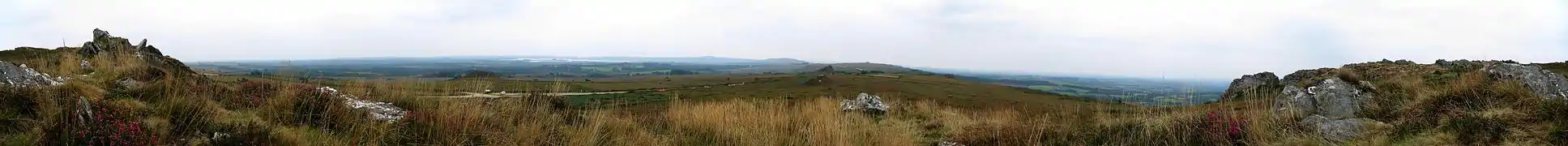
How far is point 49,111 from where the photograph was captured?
11.9 feet

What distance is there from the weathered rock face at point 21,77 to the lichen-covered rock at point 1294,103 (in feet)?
30.6

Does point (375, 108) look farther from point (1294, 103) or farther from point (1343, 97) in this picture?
point (1343, 97)

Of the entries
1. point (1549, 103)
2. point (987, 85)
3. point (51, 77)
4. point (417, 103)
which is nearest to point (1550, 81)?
point (1549, 103)

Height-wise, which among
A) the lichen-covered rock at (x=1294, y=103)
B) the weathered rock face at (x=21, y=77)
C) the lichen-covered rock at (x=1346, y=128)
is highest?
the weathered rock face at (x=21, y=77)

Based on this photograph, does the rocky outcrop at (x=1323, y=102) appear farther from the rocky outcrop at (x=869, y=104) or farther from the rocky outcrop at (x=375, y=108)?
the rocky outcrop at (x=375, y=108)

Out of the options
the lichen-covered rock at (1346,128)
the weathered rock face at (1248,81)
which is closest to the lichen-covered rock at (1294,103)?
the lichen-covered rock at (1346,128)

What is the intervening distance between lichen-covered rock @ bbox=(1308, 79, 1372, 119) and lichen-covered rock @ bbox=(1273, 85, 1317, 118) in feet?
0.19

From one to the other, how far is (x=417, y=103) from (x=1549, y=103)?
8.67m

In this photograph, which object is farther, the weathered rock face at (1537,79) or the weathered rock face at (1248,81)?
the weathered rock face at (1248,81)

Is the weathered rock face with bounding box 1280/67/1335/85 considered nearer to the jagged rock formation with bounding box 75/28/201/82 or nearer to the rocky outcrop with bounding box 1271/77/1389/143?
the rocky outcrop with bounding box 1271/77/1389/143

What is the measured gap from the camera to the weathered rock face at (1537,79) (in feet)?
19.8

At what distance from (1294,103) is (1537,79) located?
2.00 metres

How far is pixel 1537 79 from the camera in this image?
6402 mm

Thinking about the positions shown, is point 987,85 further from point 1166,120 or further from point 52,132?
point 52,132
